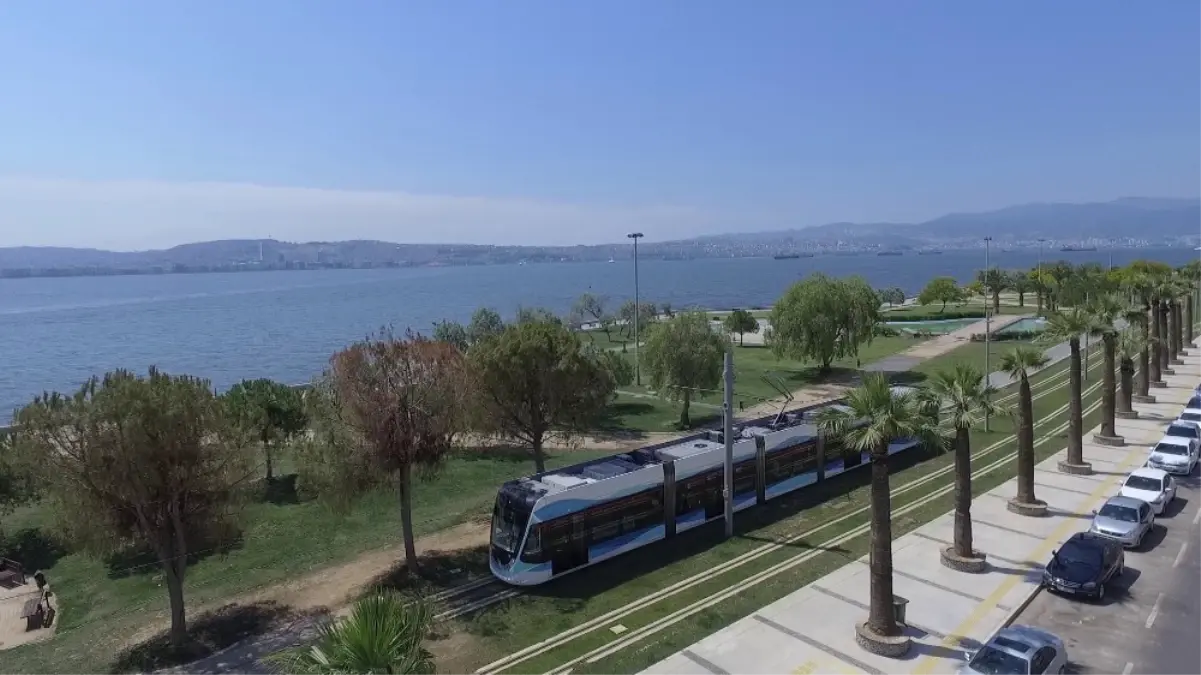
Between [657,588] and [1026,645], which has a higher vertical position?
[1026,645]

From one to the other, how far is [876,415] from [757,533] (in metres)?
9.80

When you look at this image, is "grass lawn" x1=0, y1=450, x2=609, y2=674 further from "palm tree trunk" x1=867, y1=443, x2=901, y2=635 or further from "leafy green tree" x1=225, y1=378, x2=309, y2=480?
"palm tree trunk" x1=867, y1=443, x2=901, y2=635

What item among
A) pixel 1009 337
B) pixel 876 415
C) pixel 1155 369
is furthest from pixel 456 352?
pixel 1009 337

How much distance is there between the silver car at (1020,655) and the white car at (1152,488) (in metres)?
12.0

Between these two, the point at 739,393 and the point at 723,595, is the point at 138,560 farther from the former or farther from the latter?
the point at 739,393

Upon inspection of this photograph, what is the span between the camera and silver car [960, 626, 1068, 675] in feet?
45.5

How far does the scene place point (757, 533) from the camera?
24.3 m

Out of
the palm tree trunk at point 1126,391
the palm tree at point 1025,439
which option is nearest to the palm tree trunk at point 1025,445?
the palm tree at point 1025,439

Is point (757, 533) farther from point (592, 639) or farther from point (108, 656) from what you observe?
point (108, 656)

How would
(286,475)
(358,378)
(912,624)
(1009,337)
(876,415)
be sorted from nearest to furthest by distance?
(876,415) → (912,624) → (358,378) → (286,475) → (1009,337)

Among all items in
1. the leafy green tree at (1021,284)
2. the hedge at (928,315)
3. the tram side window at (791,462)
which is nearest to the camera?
the tram side window at (791,462)

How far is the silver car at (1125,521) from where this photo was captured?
21.1 meters

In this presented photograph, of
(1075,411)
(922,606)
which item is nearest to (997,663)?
(922,606)

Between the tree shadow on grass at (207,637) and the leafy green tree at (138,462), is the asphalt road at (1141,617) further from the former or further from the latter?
the leafy green tree at (138,462)
